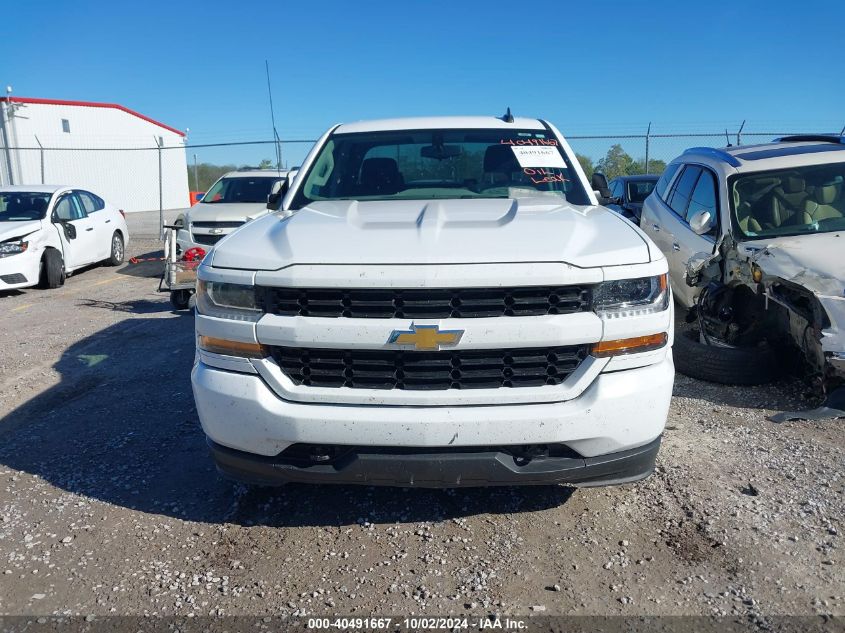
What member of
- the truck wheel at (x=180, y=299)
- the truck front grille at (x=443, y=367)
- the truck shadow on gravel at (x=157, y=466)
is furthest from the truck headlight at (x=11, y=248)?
the truck front grille at (x=443, y=367)

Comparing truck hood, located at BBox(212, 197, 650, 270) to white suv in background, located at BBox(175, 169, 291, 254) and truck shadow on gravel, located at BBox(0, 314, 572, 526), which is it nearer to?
truck shadow on gravel, located at BBox(0, 314, 572, 526)

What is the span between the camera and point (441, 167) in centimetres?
423

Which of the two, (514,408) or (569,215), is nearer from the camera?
(514,408)

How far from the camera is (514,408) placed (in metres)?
2.63

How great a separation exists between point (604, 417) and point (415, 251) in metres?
0.99

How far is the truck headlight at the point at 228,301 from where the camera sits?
273cm

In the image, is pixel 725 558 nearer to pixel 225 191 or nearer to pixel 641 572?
pixel 641 572

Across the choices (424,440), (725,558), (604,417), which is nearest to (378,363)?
(424,440)

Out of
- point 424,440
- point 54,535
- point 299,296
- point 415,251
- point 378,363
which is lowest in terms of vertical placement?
point 54,535

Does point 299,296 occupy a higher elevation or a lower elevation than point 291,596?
higher

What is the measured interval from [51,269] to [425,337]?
931 cm

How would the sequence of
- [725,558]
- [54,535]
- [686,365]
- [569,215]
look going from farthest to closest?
1. [686,365]
2. [569,215]
3. [54,535]
4. [725,558]

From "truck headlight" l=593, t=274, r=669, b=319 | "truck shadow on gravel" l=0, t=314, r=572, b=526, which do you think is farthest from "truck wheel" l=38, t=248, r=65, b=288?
"truck headlight" l=593, t=274, r=669, b=319

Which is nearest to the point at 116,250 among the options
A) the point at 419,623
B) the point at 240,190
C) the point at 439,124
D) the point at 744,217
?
the point at 240,190
